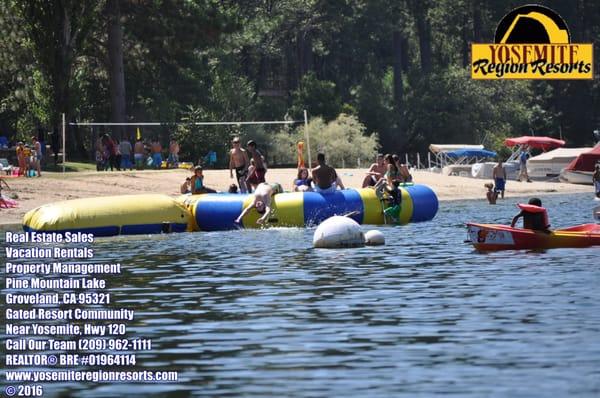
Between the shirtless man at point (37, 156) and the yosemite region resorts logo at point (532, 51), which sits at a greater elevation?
the yosemite region resorts logo at point (532, 51)

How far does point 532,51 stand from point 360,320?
5927 centimetres

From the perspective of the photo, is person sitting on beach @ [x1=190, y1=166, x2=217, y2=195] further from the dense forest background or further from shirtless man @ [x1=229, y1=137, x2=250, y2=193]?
the dense forest background

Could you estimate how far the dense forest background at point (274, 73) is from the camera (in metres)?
57.9

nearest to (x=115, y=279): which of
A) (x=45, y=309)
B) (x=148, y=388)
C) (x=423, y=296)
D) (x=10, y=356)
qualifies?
(x=45, y=309)

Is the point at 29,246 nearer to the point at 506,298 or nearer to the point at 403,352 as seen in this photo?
the point at 506,298

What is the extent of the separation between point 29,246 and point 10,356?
16331 mm

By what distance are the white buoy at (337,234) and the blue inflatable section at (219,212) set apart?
518 cm

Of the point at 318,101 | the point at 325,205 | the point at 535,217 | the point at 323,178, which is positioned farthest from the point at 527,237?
the point at 318,101

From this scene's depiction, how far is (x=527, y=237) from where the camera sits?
2580 cm

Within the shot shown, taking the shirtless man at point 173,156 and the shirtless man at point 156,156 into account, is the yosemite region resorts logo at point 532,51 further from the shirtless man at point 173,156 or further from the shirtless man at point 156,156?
the shirtless man at point 156,156

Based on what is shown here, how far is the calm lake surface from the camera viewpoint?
12922mm

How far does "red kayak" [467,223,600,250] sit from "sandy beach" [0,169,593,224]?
16.7 metres

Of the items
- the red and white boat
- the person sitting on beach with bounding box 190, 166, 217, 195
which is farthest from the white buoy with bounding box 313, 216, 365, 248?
the red and white boat

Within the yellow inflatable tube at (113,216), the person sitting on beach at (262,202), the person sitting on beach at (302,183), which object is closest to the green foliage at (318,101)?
the person sitting on beach at (302,183)
